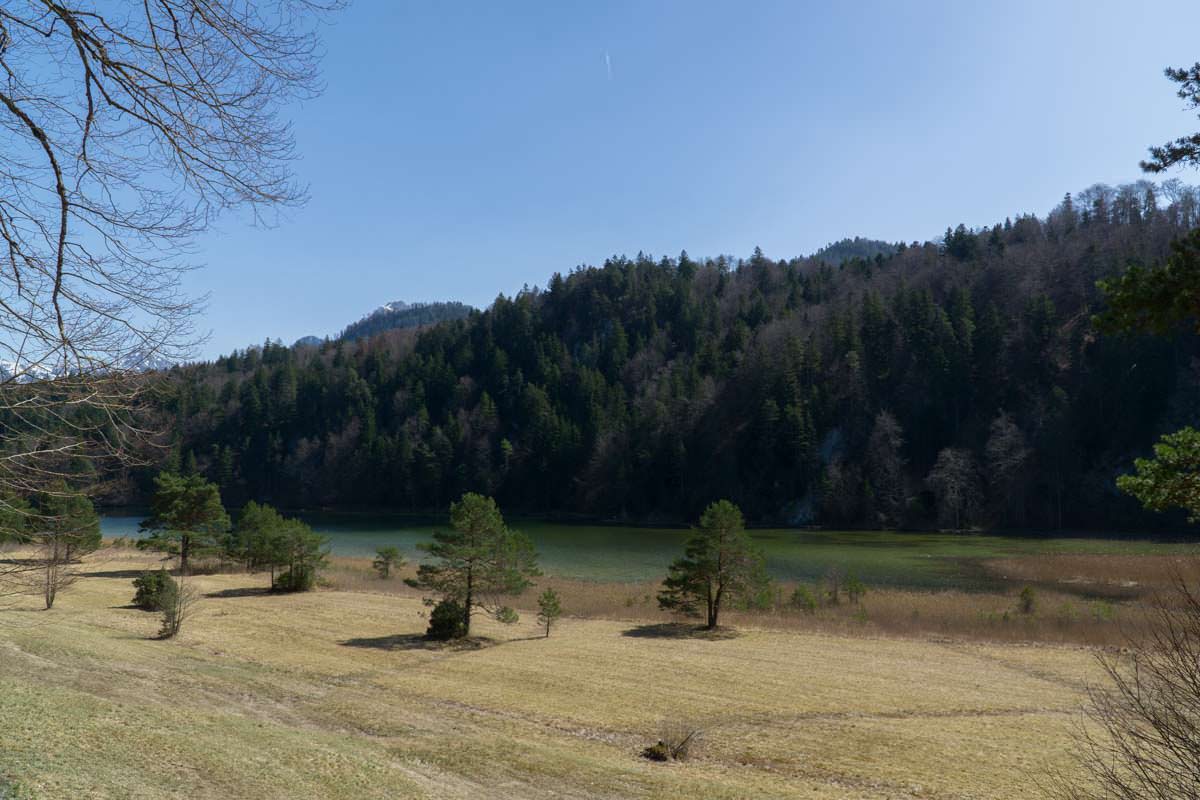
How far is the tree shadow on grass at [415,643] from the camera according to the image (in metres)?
26.5

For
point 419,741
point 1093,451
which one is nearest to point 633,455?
point 1093,451

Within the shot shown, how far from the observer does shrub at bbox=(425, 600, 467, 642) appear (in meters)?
27.8

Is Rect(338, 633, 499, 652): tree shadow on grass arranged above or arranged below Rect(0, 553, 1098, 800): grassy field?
below

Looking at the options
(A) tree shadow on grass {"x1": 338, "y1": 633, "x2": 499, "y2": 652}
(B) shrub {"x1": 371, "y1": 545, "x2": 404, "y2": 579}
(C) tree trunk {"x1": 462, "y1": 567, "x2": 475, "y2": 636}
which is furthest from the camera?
(B) shrub {"x1": 371, "y1": 545, "x2": 404, "y2": 579}

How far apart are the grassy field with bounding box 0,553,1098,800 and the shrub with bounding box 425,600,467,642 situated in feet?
2.77

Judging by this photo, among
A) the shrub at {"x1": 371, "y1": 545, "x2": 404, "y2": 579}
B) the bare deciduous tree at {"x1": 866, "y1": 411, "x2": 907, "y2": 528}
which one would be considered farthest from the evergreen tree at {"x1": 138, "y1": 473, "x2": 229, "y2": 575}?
the bare deciduous tree at {"x1": 866, "y1": 411, "x2": 907, "y2": 528}

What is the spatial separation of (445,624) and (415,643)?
1296 millimetres

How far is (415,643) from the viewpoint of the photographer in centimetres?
2733

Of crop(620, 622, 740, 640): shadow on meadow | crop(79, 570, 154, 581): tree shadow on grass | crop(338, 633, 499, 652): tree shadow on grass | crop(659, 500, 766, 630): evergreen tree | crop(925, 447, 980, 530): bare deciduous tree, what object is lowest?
crop(79, 570, 154, 581): tree shadow on grass

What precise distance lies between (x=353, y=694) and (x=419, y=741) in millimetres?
5650

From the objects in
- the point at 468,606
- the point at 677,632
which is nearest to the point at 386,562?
the point at 468,606

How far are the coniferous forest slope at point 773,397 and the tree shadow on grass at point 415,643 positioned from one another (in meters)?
51.0

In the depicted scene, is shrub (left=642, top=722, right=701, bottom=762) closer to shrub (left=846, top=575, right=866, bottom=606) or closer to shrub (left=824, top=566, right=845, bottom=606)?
shrub (left=824, top=566, right=845, bottom=606)

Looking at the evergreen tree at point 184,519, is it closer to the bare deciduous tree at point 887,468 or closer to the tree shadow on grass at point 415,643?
the tree shadow on grass at point 415,643
